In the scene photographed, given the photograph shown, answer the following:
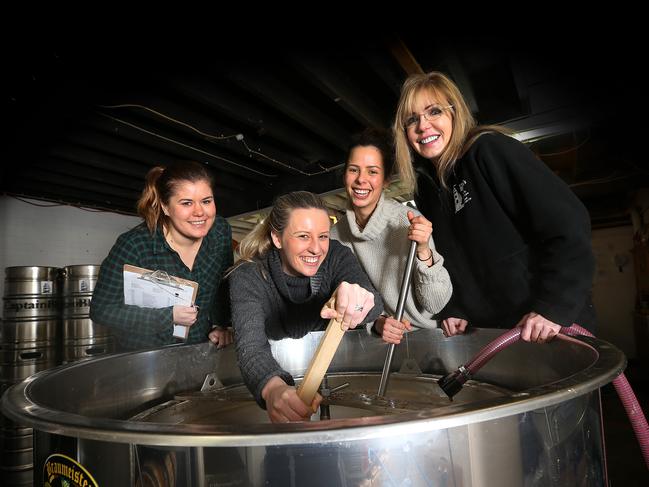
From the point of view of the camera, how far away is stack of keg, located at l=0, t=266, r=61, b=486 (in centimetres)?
320

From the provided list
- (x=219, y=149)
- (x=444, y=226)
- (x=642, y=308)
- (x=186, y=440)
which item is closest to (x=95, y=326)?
(x=219, y=149)

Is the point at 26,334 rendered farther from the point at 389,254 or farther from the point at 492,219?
the point at 492,219

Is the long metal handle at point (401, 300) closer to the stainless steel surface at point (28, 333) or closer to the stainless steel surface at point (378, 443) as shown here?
the stainless steel surface at point (378, 443)

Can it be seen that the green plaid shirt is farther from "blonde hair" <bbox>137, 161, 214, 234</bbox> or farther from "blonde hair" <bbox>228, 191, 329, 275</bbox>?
"blonde hair" <bbox>228, 191, 329, 275</bbox>

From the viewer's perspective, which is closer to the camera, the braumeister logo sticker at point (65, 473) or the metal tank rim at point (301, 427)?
the metal tank rim at point (301, 427)

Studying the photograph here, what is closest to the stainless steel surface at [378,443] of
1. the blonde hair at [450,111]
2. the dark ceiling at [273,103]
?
the blonde hair at [450,111]

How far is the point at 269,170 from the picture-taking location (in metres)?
4.27

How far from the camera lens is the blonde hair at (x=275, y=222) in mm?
1366

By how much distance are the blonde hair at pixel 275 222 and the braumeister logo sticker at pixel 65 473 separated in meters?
0.79

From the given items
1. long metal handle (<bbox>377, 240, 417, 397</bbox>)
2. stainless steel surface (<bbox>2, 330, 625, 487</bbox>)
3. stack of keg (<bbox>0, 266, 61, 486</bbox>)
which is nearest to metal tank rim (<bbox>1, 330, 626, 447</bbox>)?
stainless steel surface (<bbox>2, 330, 625, 487</bbox>)

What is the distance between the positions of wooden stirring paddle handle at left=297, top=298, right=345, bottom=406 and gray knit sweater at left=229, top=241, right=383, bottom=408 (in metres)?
0.26

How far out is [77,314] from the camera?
369 cm

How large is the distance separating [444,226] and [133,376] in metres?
1.13

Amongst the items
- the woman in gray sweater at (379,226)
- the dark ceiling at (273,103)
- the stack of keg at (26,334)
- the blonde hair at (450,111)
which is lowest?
the stack of keg at (26,334)
